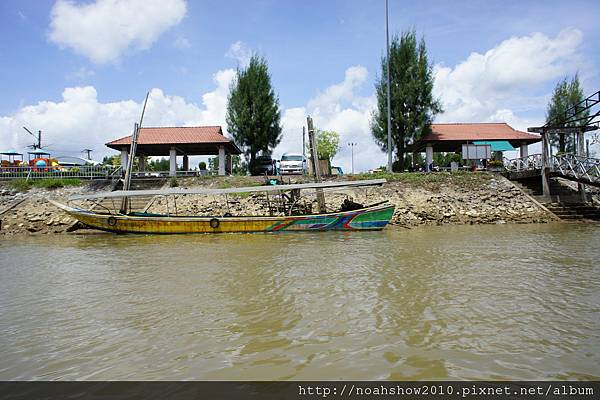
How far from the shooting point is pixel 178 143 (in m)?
26.8

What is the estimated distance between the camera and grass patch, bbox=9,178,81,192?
2227 centimetres

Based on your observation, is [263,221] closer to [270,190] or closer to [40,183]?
[270,190]

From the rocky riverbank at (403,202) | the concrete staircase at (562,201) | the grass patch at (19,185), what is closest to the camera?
the concrete staircase at (562,201)

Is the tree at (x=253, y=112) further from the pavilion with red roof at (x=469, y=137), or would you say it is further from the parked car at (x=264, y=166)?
the pavilion with red roof at (x=469, y=137)

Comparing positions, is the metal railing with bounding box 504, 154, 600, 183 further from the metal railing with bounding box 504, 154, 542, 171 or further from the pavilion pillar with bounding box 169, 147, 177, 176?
the pavilion pillar with bounding box 169, 147, 177, 176

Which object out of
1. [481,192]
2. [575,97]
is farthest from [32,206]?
[575,97]

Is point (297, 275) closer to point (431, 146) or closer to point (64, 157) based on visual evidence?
point (431, 146)

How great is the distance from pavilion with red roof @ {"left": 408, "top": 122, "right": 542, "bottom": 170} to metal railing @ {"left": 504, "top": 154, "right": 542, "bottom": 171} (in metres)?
3.77

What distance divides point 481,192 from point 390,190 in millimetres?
5005

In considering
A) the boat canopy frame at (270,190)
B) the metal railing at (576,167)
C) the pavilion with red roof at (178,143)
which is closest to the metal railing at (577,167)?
the metal railing at (576,167)

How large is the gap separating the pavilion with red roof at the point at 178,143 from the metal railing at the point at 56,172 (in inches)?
107

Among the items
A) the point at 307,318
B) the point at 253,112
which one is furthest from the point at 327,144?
the point at 307,318

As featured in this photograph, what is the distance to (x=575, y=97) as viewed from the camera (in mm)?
34906

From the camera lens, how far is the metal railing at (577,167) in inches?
708
